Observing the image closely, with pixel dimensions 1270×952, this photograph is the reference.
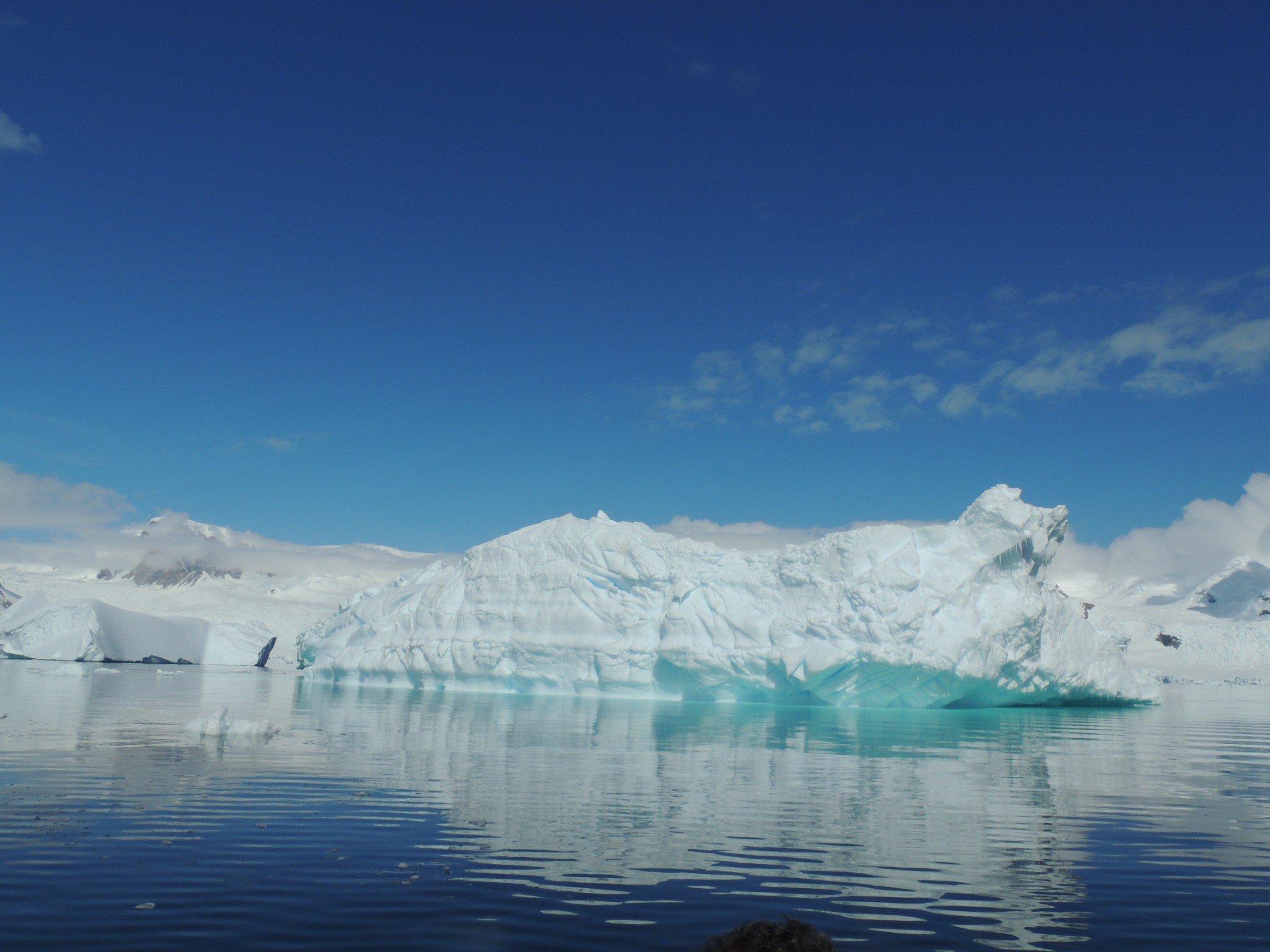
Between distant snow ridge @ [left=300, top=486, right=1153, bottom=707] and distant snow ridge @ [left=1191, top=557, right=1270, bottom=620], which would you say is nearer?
distant snow ridge @ [left=300, top=486, right=1153, bottom=707]

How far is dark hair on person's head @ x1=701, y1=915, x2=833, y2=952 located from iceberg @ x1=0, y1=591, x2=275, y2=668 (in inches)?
3430

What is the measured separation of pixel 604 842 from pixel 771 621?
1112 inches

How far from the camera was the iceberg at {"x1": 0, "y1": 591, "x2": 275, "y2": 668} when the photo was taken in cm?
7531

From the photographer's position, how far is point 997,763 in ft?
58.5

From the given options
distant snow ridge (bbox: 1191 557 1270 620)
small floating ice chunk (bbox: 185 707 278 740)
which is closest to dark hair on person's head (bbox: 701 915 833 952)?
small floating ice chunk (bbox: 185 707 278 740)

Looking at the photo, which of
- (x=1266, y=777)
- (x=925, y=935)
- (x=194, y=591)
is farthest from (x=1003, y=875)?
(x=194, y=591)

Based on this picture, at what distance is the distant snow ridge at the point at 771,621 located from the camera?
34.6 metres

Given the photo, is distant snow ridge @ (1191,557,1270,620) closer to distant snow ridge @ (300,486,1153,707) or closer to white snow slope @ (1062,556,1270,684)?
white snow slope @ (1062,556,1270,684)

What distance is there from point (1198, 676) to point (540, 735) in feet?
321

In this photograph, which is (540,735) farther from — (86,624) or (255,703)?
(86,624)

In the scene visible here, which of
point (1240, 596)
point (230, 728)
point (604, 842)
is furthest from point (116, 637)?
point (1240, 596)

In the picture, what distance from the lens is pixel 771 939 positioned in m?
2.71

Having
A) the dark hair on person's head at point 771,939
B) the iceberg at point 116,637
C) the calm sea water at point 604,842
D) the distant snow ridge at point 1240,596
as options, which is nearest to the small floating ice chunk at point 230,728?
the calm sea water at point 604,842

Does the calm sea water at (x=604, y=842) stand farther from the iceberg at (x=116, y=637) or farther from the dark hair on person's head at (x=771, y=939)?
the iceberg at (x=116, y=637)
